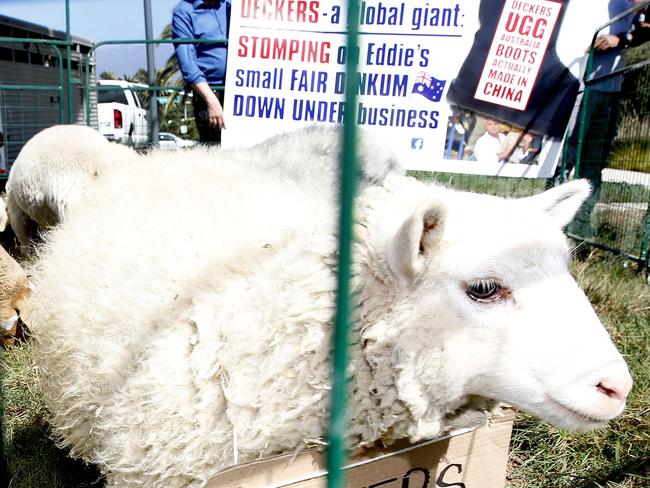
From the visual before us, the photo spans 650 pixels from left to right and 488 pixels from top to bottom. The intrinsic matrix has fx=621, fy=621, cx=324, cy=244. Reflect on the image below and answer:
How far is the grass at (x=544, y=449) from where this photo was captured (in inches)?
93.7

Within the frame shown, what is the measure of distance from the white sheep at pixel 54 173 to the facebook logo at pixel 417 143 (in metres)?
1.99

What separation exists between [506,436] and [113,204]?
5.94ft

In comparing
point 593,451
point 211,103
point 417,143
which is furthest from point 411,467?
point 211,103

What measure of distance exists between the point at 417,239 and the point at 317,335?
0.40 meters

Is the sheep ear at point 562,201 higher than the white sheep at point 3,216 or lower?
higher

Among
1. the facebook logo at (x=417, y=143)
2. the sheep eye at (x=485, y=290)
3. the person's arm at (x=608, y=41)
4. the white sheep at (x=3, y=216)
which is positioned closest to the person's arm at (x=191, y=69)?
the facebook logo at (x=417, y=143)

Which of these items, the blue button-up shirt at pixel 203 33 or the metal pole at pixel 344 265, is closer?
the metal pole at pixel 344 265

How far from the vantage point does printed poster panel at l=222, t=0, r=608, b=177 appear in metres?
4.34

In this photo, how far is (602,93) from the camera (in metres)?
5.16

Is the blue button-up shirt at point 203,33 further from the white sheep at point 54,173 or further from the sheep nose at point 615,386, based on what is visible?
the sheep nose at point 615,386

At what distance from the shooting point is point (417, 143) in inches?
177

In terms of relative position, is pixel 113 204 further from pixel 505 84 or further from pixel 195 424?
pixel 505 84

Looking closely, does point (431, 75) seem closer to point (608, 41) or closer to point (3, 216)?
point (608, 41)

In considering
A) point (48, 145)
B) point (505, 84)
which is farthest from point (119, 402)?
point (505, 84)
